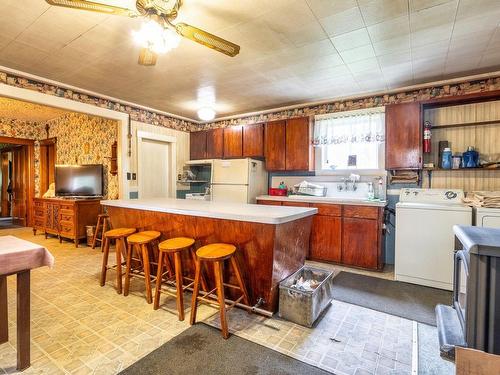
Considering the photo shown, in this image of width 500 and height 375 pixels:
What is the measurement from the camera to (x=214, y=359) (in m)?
1.78

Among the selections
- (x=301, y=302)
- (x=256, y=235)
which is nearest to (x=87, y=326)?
(x=256, y=235)

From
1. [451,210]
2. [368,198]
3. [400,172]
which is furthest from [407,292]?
[400,172]

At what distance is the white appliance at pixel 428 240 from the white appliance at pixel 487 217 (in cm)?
7

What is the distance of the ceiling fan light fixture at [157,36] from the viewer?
180cm

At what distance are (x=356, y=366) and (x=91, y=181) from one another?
5.33 meters

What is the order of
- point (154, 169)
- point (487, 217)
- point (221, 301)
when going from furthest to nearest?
point (154, 169) < point (487, 217) < point (221, 301)

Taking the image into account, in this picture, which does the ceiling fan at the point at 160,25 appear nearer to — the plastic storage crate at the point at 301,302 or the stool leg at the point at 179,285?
the stool leg at the point at 179,285

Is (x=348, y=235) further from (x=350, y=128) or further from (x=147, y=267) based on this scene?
(x=147, y=267)

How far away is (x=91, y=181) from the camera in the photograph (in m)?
5.23

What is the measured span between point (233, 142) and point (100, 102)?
2270 millimetres

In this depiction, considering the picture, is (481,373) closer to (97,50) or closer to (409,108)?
(409,108)

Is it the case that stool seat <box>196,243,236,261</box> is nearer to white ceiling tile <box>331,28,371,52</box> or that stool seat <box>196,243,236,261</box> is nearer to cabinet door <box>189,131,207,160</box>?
white ceiling tile <box>331,28,371,52</box>

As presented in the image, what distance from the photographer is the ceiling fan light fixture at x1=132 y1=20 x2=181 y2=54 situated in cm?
180

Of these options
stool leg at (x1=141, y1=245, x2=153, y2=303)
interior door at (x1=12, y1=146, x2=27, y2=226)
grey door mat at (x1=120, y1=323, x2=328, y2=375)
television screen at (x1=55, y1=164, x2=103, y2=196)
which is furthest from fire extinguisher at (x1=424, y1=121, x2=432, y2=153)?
interior door at (x1=12, y1=146, x2=27, y2=226)
